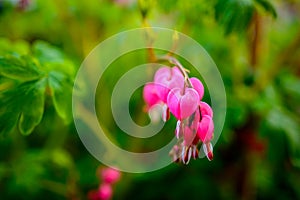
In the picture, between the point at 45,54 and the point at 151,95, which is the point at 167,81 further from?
the point at 45,54

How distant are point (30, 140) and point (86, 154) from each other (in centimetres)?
21

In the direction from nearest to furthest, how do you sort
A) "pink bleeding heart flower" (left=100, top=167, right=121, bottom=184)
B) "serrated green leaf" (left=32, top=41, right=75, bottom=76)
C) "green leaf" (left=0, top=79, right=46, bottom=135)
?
"green leaf" (left=0, top=79, right=46, bottom=135)
"serrated green leaf" (left=32, top=41, right=75, bottom=76)
"pink bleeding heart flower" (left=100, top=167, right=121, bottom=184)

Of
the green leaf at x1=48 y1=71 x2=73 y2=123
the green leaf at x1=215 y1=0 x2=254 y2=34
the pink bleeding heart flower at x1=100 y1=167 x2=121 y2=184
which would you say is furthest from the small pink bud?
the green leaf at x1=215 y1=0 x2=254 y2=34

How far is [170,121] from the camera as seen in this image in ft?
3.47

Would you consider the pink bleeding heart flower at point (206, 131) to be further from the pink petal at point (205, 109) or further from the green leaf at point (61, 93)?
the green leaf at point (61, 93)

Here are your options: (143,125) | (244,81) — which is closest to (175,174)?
(143,125)

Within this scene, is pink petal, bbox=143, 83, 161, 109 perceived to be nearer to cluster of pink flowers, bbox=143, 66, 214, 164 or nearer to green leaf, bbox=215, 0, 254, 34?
cluster of pink flowers, bbox=143, 66, 214, 164

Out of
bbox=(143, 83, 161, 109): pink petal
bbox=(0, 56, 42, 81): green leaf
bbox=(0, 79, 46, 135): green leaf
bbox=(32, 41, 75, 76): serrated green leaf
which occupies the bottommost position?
bbox=(143, 83, 161, 109): pink petal

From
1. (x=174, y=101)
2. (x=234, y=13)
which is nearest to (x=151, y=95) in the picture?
(x=174, y=101)

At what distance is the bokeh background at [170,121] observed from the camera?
38.7 inches

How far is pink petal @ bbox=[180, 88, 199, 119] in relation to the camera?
23.0 inches

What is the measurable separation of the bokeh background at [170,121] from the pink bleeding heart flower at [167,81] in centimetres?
20

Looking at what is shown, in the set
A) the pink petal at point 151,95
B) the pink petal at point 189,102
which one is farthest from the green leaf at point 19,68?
the pink petal at point 189,102

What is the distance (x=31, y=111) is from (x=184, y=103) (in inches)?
11.8
